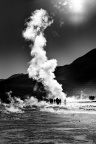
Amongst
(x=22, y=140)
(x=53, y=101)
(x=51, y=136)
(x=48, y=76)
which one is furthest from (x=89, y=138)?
(x=53, y=101)

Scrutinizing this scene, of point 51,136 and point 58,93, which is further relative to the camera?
point 58,93

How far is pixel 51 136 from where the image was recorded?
35469 mm

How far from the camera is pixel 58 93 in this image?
6196 inches

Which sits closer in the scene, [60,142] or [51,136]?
[60,142]

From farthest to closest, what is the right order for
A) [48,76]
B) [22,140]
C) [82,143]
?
[48,76], [22,140], [82,143]

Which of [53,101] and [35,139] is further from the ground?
[53,101]

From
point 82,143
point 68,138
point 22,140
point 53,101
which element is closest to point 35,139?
point 22,140

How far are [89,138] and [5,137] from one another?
937 cm

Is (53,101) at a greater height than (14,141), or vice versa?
(53,101)

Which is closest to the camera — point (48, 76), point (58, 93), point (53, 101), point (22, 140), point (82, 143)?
point (82, 143)

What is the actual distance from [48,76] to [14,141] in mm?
113384

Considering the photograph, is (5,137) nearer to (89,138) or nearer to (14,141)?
(14,141)

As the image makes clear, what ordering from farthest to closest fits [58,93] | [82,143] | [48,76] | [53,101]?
[53,101] < [58,93] < [48,76] < [82,143]

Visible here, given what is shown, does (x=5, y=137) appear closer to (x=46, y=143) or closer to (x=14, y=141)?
(x=14, y=141)
